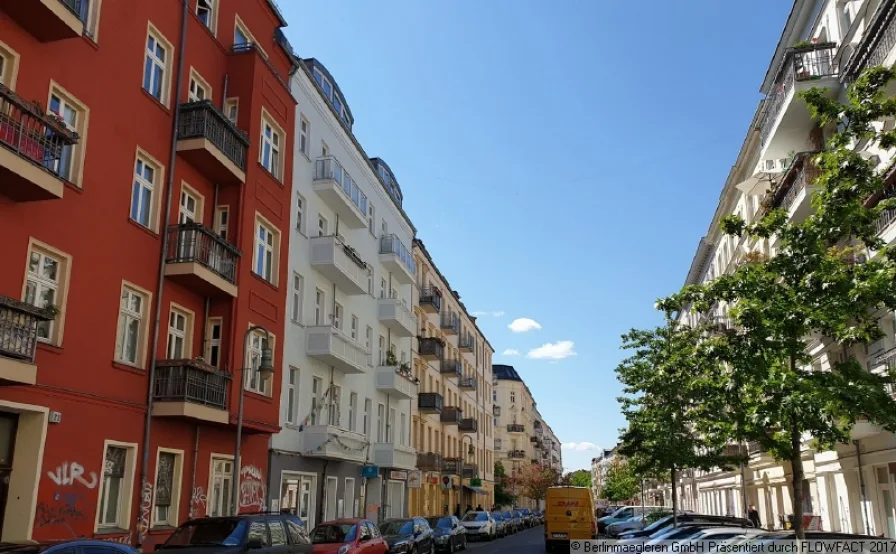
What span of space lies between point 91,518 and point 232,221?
8589mm

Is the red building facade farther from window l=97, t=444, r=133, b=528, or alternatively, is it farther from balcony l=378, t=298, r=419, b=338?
balcony l=378, t=298, r=419, b=338

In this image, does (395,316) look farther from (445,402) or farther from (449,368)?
(445,402)

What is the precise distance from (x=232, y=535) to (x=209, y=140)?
389 inches

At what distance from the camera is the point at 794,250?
1392cm

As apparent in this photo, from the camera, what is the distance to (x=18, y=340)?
12156 mm

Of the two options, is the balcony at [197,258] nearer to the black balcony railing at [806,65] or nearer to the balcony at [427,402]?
the black balcony railing at [806,65]

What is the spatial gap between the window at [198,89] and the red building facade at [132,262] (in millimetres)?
95

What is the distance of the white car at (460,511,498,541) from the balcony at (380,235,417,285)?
1318cm

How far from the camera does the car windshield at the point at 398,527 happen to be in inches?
901

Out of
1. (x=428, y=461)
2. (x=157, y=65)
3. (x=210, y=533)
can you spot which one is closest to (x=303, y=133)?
(x=157, y=65)

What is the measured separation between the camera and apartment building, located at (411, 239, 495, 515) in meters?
42.3

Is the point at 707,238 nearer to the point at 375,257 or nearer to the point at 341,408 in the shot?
the point at 375,257

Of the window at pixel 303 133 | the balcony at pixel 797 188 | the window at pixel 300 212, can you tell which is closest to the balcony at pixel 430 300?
the window at pixel 300 212

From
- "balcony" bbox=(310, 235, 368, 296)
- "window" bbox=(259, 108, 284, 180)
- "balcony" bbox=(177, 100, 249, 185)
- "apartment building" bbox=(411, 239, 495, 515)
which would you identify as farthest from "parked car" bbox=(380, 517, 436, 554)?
"apartment building" bbox=(411, 239, 495, 515)
